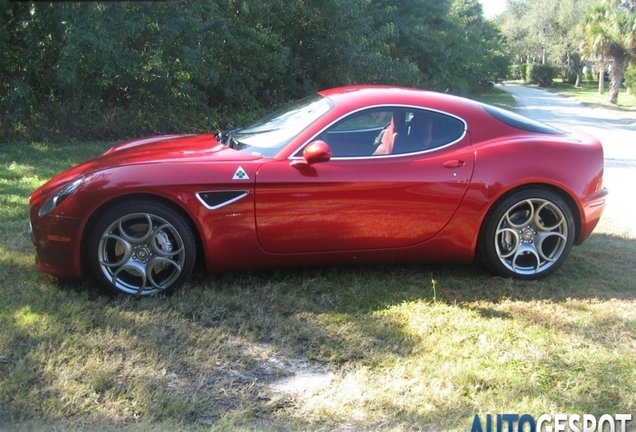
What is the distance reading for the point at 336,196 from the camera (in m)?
4.35

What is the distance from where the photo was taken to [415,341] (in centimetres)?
373

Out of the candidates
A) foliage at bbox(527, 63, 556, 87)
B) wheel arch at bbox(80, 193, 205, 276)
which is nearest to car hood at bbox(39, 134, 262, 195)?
wheel arch at bbox(80, 193, 205, 276)

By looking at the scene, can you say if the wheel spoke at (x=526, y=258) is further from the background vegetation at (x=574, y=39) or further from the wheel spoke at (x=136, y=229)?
the background vegetation at (x=574, y=39)

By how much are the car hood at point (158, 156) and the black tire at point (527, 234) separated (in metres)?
1.79

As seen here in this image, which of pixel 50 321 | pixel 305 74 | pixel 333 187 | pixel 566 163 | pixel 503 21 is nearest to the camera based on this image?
pixel 50 321

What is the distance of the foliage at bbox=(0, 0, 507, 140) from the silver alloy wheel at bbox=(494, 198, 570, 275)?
4327 mm

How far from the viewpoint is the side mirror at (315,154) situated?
14.0ft

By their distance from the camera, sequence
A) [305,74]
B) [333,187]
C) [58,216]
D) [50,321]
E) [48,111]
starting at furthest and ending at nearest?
1. [305,74]
2. [48,111]
3. [333,187]
4. [58,216]
5. [50,321]

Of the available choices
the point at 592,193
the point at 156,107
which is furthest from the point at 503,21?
the point at 592,193

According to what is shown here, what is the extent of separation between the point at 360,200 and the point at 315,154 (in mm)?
456

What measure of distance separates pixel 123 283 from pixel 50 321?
58 cm

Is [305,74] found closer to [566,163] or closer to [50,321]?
[566,163]

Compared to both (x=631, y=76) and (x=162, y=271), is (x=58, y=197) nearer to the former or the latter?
(x=162, y=271)

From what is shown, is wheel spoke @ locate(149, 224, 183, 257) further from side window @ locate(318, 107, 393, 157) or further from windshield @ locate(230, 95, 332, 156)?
side window @ locate(318, 107, 393, 157)
